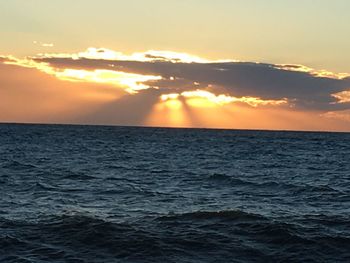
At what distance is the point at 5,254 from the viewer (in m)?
15.9

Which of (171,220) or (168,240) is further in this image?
(171,220)

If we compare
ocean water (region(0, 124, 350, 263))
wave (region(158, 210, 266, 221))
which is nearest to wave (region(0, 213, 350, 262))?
ocean water (region(0, 124, 350, 263))

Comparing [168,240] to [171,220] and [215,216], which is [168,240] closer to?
[171,220]

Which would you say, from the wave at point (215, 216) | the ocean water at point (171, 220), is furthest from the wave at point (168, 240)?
the wave at point (215, 216)

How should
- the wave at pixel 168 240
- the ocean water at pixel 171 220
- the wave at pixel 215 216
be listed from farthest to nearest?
the wave at pixel 215 216 < the ocean water at pixel 171 220 < the wave at pixel 168 240

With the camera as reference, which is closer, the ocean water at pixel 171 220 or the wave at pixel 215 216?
the ocean water at pixel 171 220

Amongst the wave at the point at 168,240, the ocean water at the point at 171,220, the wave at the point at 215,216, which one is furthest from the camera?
the wave at the point at 215,216

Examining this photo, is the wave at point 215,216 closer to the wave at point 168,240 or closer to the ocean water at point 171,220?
the ocean water at point 171,220

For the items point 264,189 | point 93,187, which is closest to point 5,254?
point 93,187

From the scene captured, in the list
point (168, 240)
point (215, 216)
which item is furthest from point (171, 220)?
point (168, 240)

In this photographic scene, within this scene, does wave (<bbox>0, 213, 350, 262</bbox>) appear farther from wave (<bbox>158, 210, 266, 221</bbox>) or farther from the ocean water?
wave (<bbox>158, 210, 266, 221</bbox>)

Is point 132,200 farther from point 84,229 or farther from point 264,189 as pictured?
point 264,189

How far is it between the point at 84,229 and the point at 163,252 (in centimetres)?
387

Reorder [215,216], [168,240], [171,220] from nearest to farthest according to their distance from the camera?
[168,240]
[171,220]
[215,216]
